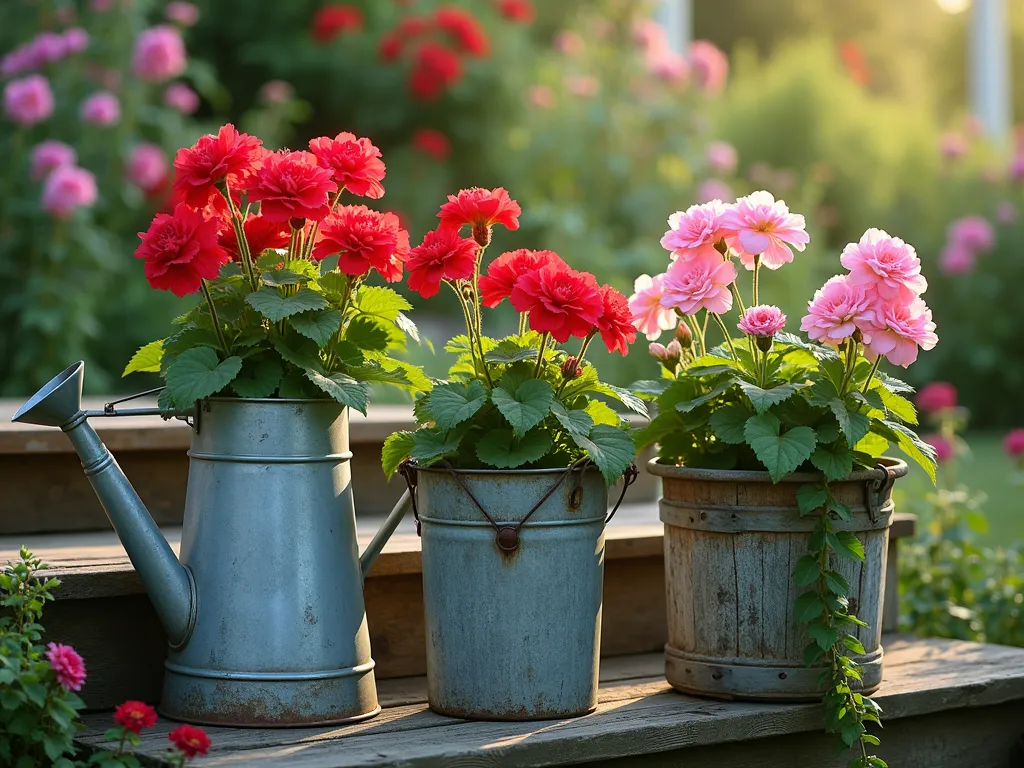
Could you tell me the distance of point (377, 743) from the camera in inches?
61.7

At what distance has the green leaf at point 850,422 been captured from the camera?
5.42 ft

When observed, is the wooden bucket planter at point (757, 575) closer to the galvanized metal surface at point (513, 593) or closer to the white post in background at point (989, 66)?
the galvanized metal surface at point (513, 593)

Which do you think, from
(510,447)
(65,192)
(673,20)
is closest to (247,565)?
(510,447)

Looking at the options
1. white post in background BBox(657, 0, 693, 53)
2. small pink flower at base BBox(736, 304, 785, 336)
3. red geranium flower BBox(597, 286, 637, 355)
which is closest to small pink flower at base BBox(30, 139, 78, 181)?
red geranium flower BBox(597, 286, 637, 355)

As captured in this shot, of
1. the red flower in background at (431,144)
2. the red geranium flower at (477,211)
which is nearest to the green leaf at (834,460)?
the red geranium flower at (477,211)

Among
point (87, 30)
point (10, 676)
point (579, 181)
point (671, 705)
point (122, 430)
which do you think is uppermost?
point (87, 30)

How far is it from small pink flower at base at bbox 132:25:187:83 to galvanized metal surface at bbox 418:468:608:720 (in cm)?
299

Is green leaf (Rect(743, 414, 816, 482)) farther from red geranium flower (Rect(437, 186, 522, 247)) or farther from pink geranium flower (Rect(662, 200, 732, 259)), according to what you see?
red geranium flower (Rect(437, 186, 522, 247))

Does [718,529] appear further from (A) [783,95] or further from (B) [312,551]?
(A) [783,95]

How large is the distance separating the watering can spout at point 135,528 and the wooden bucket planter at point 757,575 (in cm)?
66

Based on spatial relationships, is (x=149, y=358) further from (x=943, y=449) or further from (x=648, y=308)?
(x=943, y=449)

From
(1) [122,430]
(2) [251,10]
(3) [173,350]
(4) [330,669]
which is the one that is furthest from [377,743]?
(2) [251,10]

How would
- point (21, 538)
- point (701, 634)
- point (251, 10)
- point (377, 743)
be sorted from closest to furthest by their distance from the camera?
point (377, 743) → point (701, 634) → point (21, 538) → point (251, 10)

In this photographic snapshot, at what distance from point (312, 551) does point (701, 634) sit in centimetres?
54
